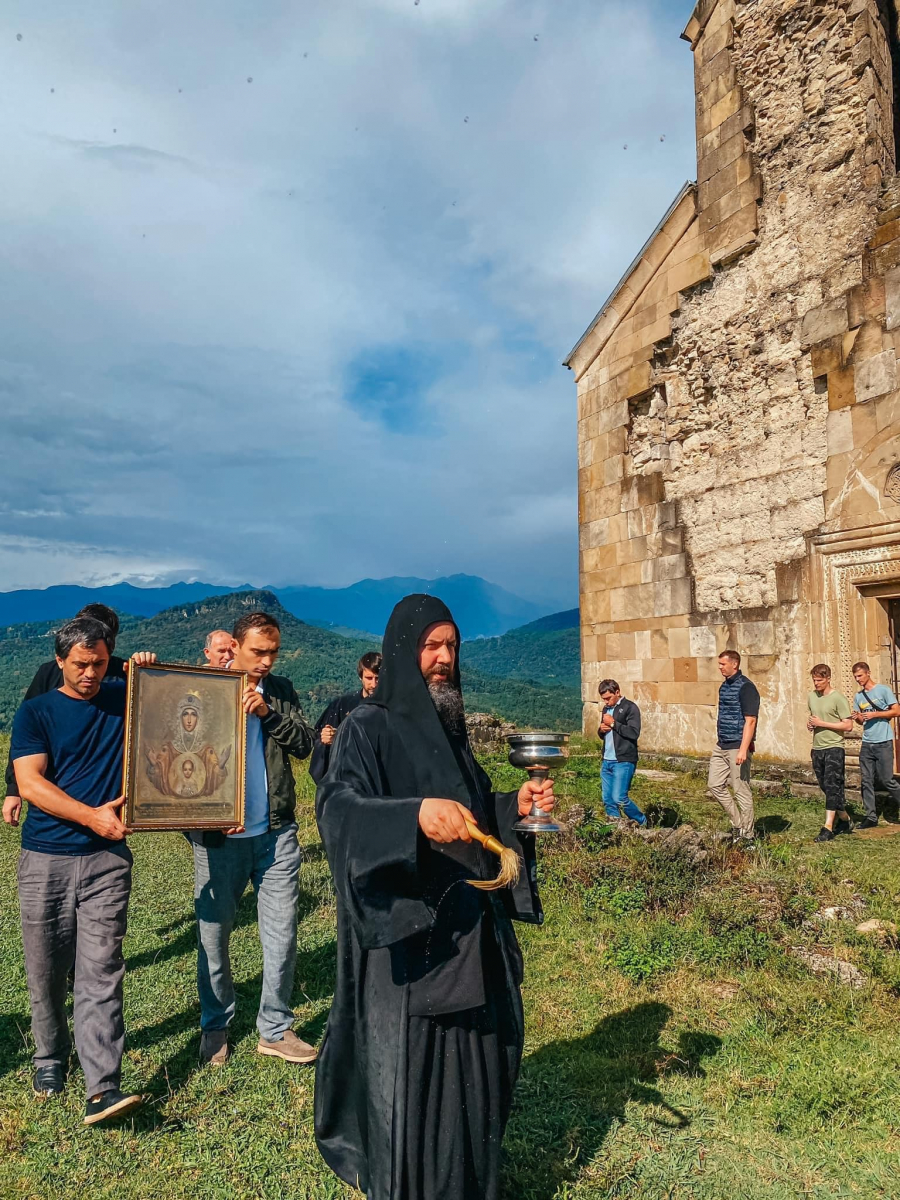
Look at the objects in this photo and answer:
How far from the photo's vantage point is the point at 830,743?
8.12m

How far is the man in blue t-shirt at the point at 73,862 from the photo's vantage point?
11.4 ft

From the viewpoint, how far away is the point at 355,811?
7.61 feet

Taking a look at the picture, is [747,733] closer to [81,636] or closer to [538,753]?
[538,753]

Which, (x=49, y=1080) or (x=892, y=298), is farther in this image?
(x=892, y=298)

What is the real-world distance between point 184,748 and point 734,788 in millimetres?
5938

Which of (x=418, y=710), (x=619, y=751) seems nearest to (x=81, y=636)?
(x=418, y=710)

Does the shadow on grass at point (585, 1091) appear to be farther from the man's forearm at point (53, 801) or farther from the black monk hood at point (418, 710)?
the man's forearm at point (53, 801)

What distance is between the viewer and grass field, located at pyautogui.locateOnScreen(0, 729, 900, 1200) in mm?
3070

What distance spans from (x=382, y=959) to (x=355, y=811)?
0.57 metres

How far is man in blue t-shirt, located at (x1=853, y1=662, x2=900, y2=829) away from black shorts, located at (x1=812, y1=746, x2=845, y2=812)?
1.27 feet

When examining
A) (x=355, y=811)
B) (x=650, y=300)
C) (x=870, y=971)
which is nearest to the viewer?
(x=355, y=811)

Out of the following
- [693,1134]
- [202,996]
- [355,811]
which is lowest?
[693,1134]

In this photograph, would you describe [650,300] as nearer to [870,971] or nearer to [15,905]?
[870,971]

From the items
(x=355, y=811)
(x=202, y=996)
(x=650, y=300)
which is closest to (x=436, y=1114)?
(x=355, y=811)
